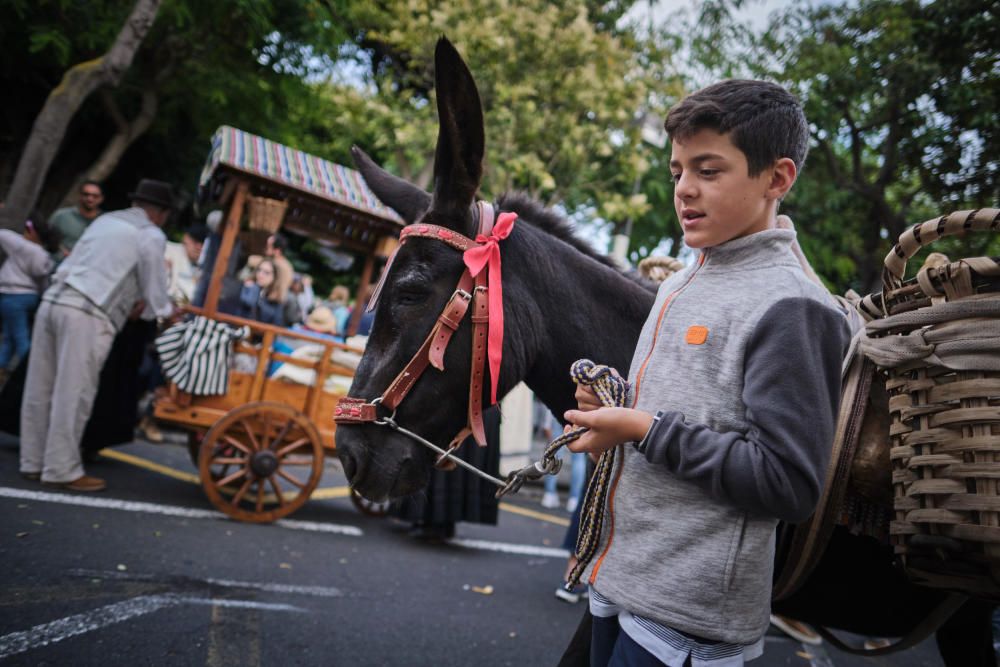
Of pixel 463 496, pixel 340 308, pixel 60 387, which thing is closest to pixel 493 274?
pixel 463 496

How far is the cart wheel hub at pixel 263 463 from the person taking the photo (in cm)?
498

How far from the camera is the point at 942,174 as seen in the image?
9.49 m

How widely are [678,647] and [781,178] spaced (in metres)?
0.96

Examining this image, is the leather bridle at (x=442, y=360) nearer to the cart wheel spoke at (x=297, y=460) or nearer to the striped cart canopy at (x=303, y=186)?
the striped cart canopy at (x=303, y=186)

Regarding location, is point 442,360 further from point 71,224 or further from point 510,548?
point 71,224

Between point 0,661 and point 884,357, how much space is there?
10.4 feet

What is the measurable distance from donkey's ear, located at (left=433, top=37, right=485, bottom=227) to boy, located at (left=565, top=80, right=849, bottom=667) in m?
0.64

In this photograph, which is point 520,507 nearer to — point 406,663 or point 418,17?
point 406,663

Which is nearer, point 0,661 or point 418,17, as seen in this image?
point 0,661

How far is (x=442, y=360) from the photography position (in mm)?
1766

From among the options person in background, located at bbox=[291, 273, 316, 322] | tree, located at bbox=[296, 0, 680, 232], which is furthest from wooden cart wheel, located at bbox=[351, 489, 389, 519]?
tree, located at bbox=[296, 0, 680, 232]

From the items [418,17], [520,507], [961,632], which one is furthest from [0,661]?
[418,17]

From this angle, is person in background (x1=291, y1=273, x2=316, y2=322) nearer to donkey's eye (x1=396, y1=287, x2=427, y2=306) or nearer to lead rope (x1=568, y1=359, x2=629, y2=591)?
donkey's eye (x1=396, y1=287, x2=427, y2=306)

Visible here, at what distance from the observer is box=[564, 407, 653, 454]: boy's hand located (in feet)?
3.95
